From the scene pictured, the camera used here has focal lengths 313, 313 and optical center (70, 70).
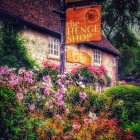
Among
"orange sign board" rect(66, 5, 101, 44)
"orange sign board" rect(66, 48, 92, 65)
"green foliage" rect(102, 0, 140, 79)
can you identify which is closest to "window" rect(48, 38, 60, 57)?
"orange sign board" rect(66, 5, 101, 44)

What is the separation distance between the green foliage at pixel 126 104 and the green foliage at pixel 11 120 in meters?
3.76

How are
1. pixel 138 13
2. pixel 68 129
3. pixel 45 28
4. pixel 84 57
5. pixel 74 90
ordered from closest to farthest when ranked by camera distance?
pixel 68 129, pixel 84 57, pixel 74 90, pixel 45 28, pixel 138 13

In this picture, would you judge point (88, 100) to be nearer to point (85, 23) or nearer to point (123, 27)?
point (85, 23)

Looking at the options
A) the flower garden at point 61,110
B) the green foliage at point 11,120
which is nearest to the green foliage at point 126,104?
the flower garden at point 61,110

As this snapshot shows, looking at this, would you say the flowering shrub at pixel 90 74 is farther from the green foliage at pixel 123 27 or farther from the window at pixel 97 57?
the green foliage at pixel 123 27

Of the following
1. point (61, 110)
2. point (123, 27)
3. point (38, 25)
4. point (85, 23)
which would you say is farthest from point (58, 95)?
point (123, 27)

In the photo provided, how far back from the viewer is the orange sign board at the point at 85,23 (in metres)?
8.05

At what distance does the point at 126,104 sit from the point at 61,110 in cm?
271

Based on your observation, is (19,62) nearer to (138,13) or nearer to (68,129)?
(68,129)

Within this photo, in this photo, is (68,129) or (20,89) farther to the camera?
(20,89)

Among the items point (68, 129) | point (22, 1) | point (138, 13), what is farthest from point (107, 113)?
point (138, 13)

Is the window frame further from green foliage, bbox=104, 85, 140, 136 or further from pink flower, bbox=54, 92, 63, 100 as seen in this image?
pink flower, bbox=54, 92, 63, 100

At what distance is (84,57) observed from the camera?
307 inches

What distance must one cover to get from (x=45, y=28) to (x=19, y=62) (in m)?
2.45
